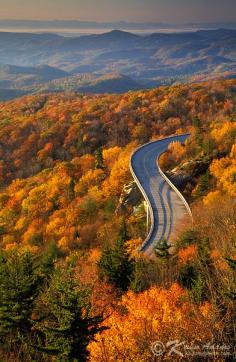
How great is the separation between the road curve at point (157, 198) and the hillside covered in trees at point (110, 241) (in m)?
2.51

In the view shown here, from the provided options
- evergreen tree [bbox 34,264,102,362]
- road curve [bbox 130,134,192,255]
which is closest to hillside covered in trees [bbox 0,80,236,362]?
evergreen tree [bbox 34,264,102,362]

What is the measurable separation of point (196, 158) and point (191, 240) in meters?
35.5

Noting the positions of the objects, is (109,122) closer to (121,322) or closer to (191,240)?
(191,240)

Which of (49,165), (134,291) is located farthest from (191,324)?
(49,165)

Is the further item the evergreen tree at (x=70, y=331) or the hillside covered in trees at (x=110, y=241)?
the hillside covered in trees at (x=110, y=241)

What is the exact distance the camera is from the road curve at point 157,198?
63031 millimetres

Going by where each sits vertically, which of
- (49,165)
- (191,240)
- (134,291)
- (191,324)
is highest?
(191,324)

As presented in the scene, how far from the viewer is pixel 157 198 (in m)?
76.1

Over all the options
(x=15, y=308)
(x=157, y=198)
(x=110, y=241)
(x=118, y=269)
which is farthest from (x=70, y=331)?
(x=157, y=198)

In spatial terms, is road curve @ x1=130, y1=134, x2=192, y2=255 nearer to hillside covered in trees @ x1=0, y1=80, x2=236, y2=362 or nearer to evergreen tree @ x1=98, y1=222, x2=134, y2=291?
hillside covered in trees @ x1=0, y1=80, x2=236, y2=362

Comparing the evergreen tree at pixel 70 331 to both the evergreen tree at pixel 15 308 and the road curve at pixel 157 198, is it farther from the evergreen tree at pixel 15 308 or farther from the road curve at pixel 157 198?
the road curve at pixel 157 198

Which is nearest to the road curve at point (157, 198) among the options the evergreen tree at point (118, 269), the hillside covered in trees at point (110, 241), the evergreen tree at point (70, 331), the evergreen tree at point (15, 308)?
the hillside covered in trees at point (110, 241)

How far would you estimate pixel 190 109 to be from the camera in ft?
566

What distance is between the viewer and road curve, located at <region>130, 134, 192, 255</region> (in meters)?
→ 63.0
